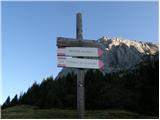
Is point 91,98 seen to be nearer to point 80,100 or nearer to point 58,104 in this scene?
point 58,104

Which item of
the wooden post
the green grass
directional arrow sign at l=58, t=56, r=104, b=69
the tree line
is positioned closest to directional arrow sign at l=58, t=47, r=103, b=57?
directional arrow sign at l=58, t=56, r=104, b=69

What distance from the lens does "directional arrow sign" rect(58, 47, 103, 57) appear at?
906 cm

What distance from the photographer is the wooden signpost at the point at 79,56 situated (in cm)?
899

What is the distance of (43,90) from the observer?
2662 inches

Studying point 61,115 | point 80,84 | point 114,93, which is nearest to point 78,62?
point 80,84

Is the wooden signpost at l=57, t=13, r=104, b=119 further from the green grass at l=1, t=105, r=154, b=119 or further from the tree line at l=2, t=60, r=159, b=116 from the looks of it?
the tree line at l=2, t=60, r=159, b=116

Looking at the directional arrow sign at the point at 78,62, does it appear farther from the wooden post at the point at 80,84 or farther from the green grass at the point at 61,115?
the green grass at the point at 61,115

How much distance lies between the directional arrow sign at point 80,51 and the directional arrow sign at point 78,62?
140mm

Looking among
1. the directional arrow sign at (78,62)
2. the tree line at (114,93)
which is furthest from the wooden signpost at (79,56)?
the tree line at (114,93)

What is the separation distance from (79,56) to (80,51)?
162 millimetres

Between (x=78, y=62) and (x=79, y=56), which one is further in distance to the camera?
(x=79, y=56)

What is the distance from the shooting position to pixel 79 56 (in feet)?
30.0

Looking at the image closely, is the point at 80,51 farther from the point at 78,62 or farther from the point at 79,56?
the point at 78,62

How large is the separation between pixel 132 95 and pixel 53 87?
860 inches
